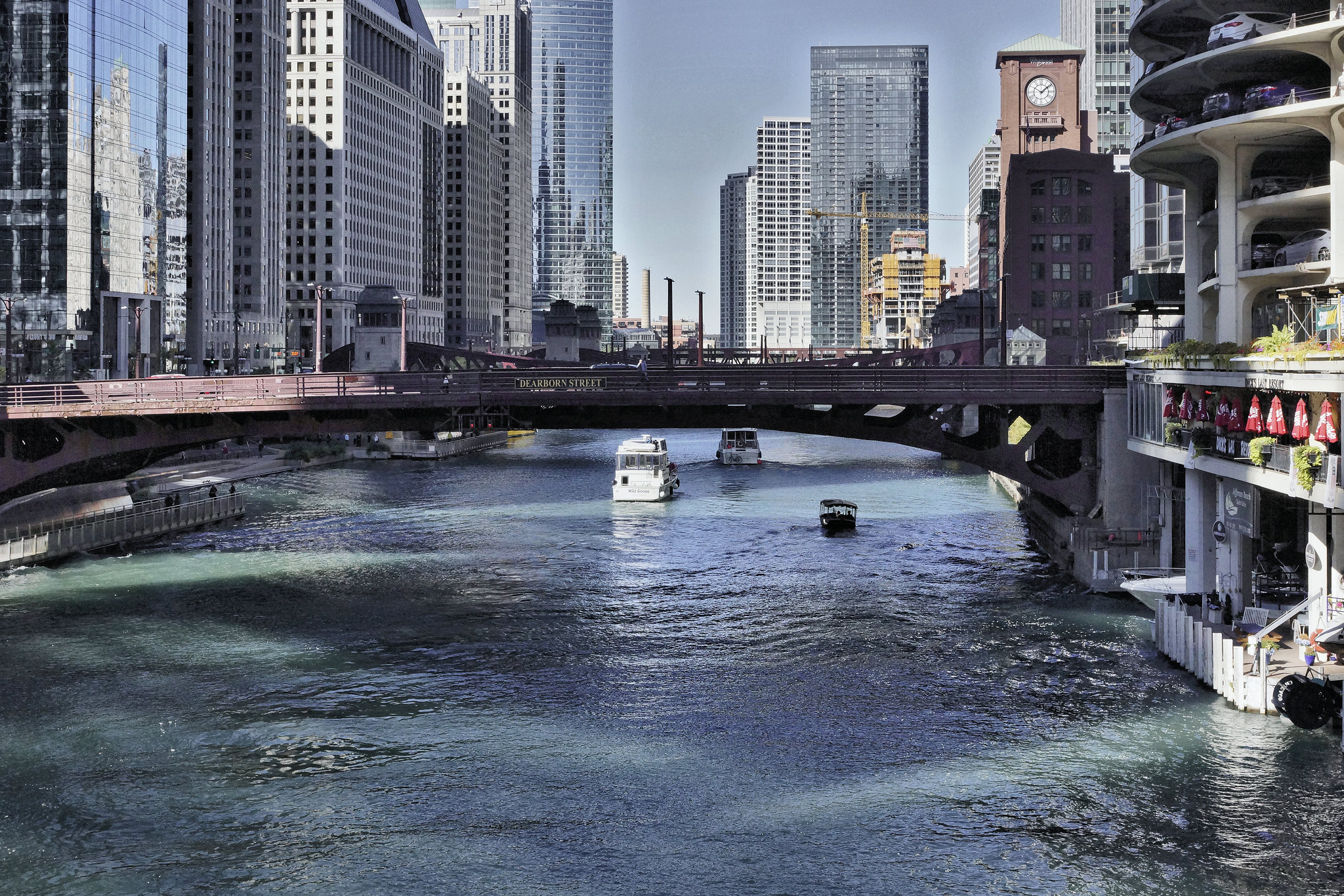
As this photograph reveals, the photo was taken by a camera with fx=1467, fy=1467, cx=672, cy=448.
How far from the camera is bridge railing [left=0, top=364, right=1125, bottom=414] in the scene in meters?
68.6

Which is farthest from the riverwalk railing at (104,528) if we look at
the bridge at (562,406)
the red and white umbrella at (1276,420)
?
the red and white umbrella at (1276,420)

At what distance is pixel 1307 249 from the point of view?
173 ft

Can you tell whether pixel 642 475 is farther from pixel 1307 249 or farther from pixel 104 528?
pixel 1307 249

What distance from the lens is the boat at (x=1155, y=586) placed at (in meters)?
57.6

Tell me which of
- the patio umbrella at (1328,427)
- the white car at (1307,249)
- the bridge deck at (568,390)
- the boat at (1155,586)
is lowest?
the boat at (1155,586)

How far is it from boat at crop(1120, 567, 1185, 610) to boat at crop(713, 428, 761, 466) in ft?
273

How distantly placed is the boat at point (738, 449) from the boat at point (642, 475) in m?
31.8

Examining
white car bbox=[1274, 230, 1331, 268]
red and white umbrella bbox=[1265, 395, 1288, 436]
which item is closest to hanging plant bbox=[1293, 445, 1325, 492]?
red and white umbrella bbox=[1265, 395, 1288, 436]

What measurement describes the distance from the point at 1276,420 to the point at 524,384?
129 feet

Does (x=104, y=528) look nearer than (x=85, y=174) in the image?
Yes

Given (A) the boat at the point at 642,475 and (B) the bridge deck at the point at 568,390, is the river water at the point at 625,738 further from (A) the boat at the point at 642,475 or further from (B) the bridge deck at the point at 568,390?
(A) the boat at the point at 642,475

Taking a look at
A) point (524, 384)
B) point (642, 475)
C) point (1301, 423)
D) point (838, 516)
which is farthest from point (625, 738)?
point (642, 475)

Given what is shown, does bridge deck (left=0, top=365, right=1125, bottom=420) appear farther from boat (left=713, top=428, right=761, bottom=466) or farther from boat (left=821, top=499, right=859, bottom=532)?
boat (left=713, top=428, right=761, bottom=466)

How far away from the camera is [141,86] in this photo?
177 meters
